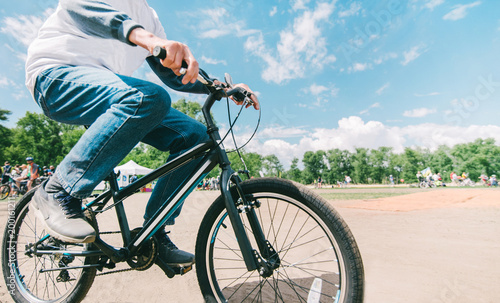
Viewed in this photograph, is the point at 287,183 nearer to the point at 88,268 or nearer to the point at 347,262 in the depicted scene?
the point at 347,262

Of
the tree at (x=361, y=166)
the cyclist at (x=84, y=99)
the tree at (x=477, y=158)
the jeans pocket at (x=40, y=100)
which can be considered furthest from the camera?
the tree at (x=361, y=166)

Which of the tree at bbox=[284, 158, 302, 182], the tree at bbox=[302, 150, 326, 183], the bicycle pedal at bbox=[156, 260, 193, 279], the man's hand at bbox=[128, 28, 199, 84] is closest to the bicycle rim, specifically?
the bicycle pedal at bbox=[156, 260, 193, 279]

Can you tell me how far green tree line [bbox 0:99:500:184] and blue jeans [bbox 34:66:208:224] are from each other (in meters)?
0.89

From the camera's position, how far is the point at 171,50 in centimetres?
122

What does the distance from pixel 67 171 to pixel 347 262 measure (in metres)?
1.59

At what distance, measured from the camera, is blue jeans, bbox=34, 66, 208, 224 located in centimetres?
146

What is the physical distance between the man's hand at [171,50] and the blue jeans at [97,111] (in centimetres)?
29

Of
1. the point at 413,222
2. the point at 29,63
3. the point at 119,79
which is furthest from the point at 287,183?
the point at 413,222

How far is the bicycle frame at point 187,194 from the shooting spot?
1488 mm

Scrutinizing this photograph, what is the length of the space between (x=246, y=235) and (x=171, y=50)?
1044 mm

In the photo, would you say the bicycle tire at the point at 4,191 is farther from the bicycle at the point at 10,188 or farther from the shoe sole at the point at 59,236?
the shoe sole at the point at 59,236

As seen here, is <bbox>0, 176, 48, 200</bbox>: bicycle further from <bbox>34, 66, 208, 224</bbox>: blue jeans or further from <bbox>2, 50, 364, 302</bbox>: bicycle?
<bbox>34, 66, 208, 224</bbox>: blue jeans

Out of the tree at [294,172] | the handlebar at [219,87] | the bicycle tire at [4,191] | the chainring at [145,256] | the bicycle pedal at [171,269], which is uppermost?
the tree at [294,172]

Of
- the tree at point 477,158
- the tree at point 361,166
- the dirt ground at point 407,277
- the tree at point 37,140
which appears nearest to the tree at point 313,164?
the tree at point 361,166
